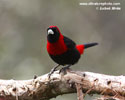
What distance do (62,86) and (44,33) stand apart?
538 centimetres

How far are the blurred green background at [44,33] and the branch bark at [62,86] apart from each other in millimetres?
3624

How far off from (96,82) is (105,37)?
6.14m

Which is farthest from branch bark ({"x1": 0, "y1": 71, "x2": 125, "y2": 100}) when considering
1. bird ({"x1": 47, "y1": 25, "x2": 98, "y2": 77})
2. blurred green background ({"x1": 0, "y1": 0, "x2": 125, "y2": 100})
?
blurred green background ({"x1": 0, "y1": 0, "x2": 125, "y2": 100})

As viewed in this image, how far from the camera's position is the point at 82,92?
11.8 feet

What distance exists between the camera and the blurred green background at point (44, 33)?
26.4 feet

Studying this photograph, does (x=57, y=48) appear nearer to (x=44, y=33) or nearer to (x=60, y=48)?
(x=60, y=48)

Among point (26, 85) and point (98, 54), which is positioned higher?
point (98, 54)

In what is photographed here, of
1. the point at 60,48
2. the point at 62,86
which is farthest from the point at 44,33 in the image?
the point at 62,86

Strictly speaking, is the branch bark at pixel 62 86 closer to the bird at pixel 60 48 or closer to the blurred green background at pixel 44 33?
the bird at pixel 60 48

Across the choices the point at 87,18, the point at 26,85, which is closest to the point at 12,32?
the point at 87,18

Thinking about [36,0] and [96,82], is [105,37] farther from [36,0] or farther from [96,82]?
[96,82]

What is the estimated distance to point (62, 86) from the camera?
12.3 ft

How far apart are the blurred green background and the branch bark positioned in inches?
143

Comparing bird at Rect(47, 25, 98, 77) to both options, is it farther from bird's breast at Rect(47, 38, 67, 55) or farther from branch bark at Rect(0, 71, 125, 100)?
branch bark at Rect(0, 71, 125, 100)
